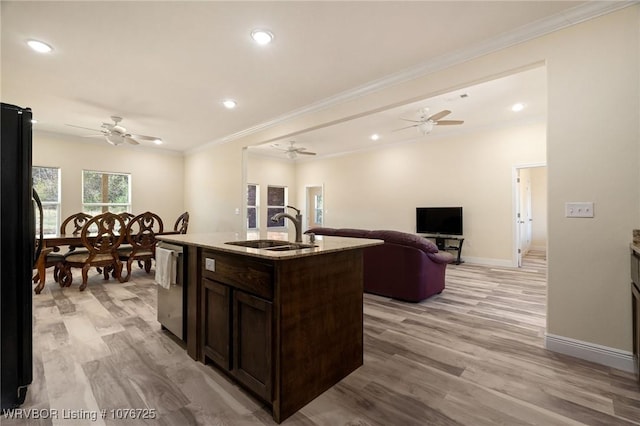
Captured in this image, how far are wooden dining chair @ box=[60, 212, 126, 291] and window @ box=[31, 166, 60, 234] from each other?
233cm

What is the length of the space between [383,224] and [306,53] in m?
5.38

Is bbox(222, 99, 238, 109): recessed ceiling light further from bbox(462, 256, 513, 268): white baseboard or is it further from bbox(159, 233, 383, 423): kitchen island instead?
bbox(462, 256, 513, 268): white baseboard

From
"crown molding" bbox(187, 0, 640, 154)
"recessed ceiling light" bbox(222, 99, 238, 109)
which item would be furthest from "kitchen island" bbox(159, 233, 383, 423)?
"recessed ceiling light" bbox(222, 99, 238, 109)

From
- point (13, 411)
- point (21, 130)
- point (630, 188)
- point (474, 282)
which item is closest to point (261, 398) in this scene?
point (13, 411)

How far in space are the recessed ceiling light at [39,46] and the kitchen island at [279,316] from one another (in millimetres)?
2520

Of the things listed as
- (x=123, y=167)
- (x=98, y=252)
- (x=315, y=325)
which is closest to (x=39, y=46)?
(x=98, y=252)

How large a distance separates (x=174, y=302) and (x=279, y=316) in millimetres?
1443

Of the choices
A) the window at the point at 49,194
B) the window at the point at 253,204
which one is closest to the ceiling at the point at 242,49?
the window at the point at 49,194

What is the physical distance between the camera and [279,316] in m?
1.52

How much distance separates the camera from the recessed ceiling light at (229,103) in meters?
4.20

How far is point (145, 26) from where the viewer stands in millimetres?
2471

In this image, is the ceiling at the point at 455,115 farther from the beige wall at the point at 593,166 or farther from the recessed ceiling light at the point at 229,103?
the recessed ceiling light at the point at 229,103

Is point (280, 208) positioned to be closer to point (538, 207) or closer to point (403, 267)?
point (403, 267)

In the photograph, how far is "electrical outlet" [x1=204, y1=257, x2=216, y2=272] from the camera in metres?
2.01
